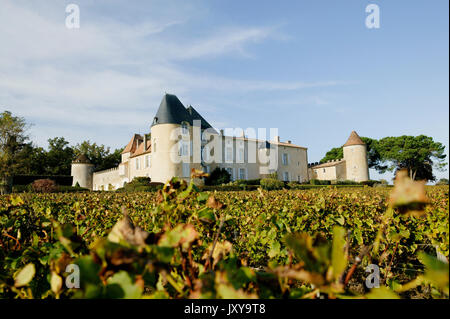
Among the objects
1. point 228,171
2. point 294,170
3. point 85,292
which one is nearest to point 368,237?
point 85,292

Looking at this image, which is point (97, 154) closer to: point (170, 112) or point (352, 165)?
point (170, 112)

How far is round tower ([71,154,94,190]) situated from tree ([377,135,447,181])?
49966 mm

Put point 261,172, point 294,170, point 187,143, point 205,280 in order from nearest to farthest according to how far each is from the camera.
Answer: point 205,280 < point 187,143 < point 261,172 < point 294,170

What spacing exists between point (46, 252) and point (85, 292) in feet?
2.94

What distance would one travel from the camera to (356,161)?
148 ft

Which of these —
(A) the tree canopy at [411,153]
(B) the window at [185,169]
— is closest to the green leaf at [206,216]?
(B) the window at [185,169]

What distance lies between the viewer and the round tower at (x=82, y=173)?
4244cm

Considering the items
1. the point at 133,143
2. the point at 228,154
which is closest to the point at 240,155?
the point at 228,154

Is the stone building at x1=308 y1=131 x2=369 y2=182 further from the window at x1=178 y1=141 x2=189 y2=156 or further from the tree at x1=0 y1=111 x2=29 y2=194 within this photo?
the tree at x1=0 y1=111 x2=29 y2=194

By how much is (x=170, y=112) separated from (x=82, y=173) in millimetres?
18786

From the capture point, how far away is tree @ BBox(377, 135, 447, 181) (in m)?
53.7

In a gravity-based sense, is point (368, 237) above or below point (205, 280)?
below
